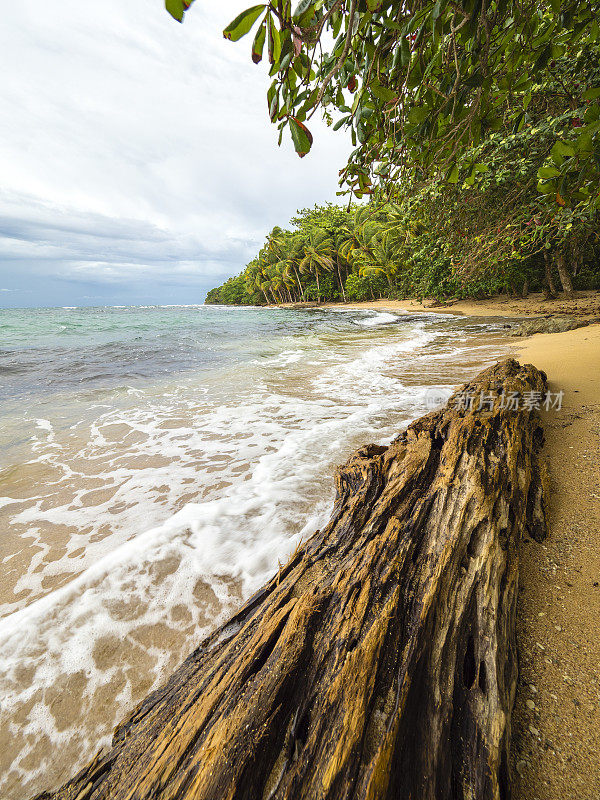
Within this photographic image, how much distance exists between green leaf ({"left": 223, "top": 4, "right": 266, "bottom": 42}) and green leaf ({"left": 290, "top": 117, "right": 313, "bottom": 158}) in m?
0.28

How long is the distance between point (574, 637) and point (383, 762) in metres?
1.10

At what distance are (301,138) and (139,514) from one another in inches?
127

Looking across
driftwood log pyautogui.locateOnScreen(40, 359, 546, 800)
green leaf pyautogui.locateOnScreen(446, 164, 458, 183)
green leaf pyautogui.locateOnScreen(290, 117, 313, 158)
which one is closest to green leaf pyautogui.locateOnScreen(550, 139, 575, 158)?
green leaf pyautogui.locateOnScreen(446, 164, 458, 183)

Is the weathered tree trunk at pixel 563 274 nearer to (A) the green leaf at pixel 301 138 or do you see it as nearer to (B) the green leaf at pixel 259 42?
(A) the green leaf at pixel 301 138

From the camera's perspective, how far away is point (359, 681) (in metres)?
1.09

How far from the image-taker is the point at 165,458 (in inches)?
172

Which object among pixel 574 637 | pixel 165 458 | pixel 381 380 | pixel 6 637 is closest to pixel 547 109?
pixel 381 380

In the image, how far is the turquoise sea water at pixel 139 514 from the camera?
5.90 ft

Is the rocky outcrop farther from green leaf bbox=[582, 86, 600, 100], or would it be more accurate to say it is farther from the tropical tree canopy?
green leaf bbox=[582, 86, 600, 100]

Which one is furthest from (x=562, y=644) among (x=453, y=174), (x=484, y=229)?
(x=484, y=229)

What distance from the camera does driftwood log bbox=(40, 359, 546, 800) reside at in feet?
3.06

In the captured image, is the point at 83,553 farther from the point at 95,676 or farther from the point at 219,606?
the point at 219,606

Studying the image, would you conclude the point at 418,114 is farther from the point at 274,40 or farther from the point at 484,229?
the point at 484,229

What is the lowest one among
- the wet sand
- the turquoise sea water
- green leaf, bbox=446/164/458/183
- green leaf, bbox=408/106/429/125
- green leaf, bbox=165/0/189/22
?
the turquoise sea water
